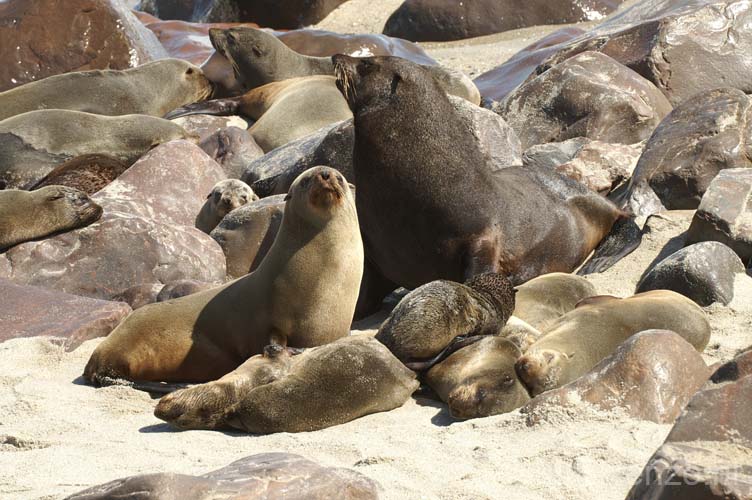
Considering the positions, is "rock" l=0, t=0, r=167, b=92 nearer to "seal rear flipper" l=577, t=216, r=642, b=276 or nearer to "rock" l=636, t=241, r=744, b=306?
"seal rear flipper" l=577, t=216, r=642, b=276

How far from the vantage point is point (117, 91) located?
1173 cm

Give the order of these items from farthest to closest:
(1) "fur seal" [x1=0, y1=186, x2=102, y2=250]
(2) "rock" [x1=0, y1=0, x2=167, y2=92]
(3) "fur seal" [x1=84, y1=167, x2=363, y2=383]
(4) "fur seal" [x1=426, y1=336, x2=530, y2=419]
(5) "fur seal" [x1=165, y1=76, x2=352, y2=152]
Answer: (2) "rock" [x1=0, y1=0, x2=167, y2=92] → (5) "fur seal" [x1=165, y1=76, x2=352, y2=152] → (1) "fur seal" [x1=0, y1=186, x2=102, y2=250] → (3) "fur seal" [x1=84, y1=167, x2=363, y2=383] → (4) "fur seal" [x1=426, y1=336, x2=530, y2=419]

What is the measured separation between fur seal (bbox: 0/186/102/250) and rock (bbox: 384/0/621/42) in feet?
40.1

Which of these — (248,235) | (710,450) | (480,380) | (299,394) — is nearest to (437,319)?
(480,380)

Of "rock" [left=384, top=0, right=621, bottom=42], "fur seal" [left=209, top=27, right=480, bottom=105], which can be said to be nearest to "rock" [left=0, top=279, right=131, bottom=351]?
"fur seal" [left=209, top=27, right=480, bottom=105]

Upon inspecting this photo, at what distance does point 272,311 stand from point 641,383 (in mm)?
1855

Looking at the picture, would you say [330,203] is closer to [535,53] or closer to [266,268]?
[266,268]

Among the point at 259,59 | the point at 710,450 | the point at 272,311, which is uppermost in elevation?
the point at 710,450

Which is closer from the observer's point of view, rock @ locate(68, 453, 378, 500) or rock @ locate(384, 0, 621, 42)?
rock @ locate(68, 453, 378, 500)

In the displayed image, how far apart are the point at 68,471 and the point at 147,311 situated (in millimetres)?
1874

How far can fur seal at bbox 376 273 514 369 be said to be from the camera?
4.98 m

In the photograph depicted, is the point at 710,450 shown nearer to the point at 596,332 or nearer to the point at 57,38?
the point at 596,332

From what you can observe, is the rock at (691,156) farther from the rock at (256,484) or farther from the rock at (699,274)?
the rock at (256,484)

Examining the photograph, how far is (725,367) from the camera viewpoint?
3.07 metres
